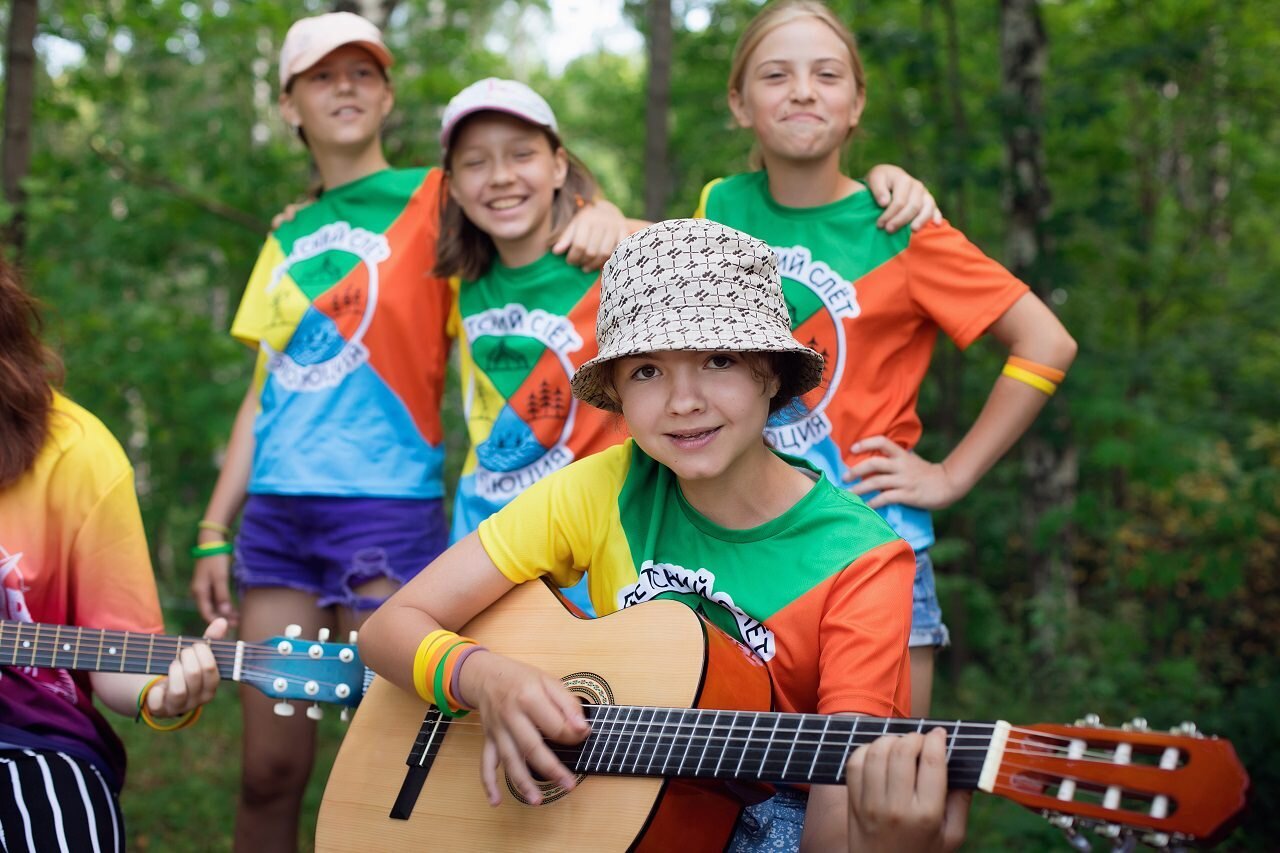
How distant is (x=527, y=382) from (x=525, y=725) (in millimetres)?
1148

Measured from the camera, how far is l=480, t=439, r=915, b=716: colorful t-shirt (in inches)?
78.3

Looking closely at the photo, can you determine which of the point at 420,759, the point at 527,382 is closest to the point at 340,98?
the point at 527,382

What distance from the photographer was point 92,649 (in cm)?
249

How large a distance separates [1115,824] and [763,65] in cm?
194

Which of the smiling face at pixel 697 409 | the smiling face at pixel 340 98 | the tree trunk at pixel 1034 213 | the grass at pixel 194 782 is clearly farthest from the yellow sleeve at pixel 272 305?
the tree trunk at pixel 1034 213

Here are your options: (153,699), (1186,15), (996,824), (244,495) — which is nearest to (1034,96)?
(1186,15)

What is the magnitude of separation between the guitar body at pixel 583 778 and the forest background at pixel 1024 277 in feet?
7.27

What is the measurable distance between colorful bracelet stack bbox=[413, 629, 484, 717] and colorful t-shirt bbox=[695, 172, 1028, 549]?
37.1 inches

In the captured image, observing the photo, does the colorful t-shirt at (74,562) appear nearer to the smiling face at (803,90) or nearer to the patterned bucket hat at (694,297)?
the patterned bucket hat at (694,297)

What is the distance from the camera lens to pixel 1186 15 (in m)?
7.02

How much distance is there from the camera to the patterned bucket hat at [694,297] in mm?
2043

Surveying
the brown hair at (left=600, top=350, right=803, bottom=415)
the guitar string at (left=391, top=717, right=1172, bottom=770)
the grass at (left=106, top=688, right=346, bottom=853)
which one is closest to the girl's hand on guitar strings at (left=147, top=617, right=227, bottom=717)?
the guitar string at (left=391, top=717, right=1172, bottom=770)

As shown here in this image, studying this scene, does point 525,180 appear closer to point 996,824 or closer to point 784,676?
point 784,676

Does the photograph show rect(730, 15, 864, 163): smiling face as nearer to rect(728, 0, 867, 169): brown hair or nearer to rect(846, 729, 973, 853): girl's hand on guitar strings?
rect(728, 0, 867, 169): brown hair
